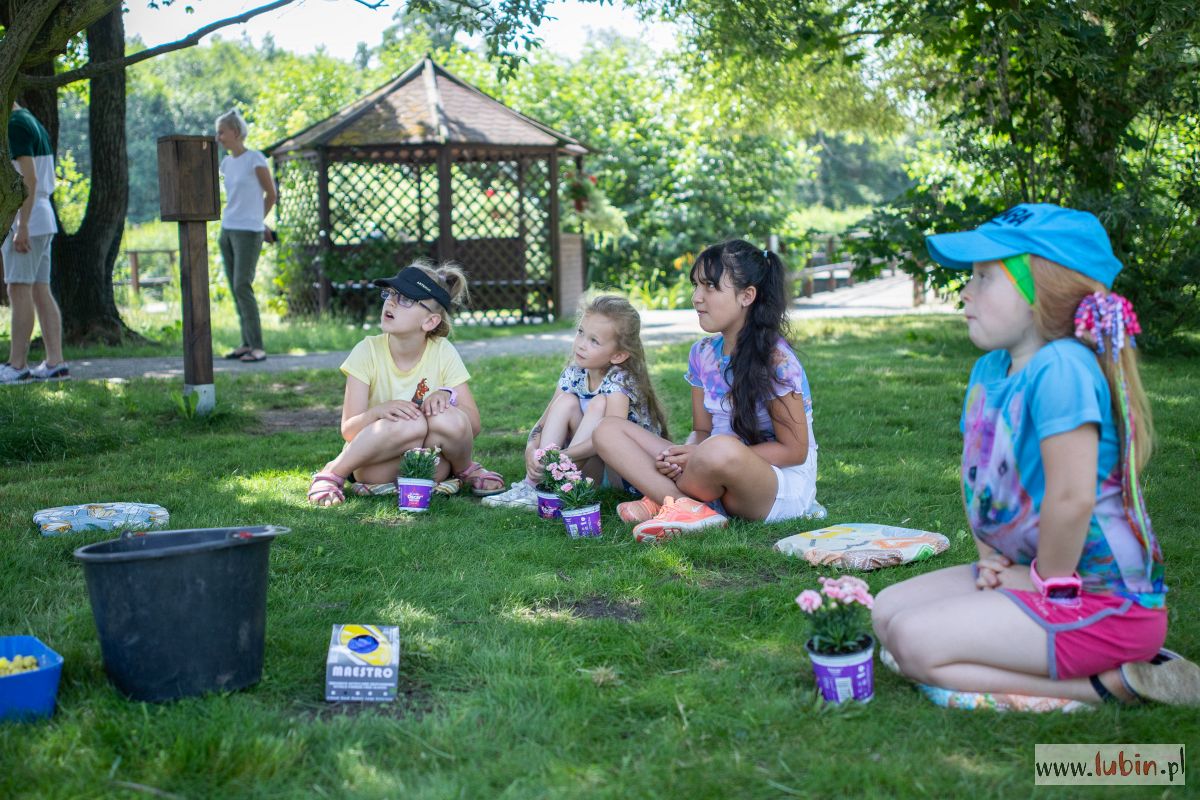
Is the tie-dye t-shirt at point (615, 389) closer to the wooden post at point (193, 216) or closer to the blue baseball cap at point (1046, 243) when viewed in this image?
the blue baseball cap at point (1046, 243)

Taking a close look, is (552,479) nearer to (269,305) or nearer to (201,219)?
(201,219)

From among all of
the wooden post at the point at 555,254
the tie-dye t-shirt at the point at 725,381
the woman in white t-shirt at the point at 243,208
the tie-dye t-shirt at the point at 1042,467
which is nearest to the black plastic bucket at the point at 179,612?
the tie-dye t-shirt at the point at 1042,467

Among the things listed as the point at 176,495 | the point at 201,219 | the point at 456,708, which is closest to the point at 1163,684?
the point at 456,708

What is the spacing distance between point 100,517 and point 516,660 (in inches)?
80.5

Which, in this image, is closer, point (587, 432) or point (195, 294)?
point (587, 432)

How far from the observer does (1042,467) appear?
2564mm

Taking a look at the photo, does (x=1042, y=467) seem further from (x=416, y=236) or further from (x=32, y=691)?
(x=416, y=236)

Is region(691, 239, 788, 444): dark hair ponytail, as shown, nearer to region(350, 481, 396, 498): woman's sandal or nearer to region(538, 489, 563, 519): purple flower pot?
region(538, 489, 563, 519): purple flower pot

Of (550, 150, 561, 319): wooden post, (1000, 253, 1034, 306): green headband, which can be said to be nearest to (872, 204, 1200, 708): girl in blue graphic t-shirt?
(1000, 253, 1034, 306): green headband

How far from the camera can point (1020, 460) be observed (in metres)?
2.60

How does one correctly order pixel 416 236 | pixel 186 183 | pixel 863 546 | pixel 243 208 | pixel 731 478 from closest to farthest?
pixel 863 546, pixel 731 478, pixel 186 183, pixel 243 208, pixel 416 236

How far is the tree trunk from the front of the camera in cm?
933

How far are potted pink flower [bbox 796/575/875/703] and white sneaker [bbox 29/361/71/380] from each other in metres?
6.30


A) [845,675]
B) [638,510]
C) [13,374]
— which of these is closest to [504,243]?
[13,374]
